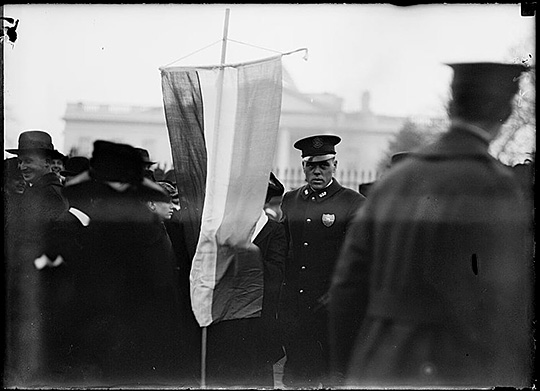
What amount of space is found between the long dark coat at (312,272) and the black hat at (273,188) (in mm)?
30

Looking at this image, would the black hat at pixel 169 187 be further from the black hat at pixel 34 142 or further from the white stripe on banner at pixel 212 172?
the black hat at pixel 34 142

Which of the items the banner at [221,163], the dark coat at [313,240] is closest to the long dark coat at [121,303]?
the banner at [221,163]

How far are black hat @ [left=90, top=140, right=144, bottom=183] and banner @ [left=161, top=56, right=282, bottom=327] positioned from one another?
128 mm

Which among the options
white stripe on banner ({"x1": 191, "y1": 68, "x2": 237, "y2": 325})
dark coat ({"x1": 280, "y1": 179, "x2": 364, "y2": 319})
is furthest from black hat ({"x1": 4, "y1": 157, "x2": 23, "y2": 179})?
dark coat ({"x1": 280, "y1": 179, "x2": 364, "y2": 319})

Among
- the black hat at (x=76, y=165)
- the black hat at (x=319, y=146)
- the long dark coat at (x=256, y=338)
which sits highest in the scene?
the black hat at (x=319, y=146)

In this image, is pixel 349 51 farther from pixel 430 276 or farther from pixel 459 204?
pixel 430 276

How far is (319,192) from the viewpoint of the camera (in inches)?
90.9

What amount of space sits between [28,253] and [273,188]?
2.69 feet

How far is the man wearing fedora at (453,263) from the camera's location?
2182 mm

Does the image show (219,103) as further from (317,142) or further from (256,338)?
(256,338)

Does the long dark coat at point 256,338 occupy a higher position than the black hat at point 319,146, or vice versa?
the black hat at point 319,146

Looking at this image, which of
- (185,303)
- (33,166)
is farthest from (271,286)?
(33,166)

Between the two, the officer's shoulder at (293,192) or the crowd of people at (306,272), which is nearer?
the crowd of people at (306,272)

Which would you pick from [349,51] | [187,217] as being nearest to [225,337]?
[187,217]
